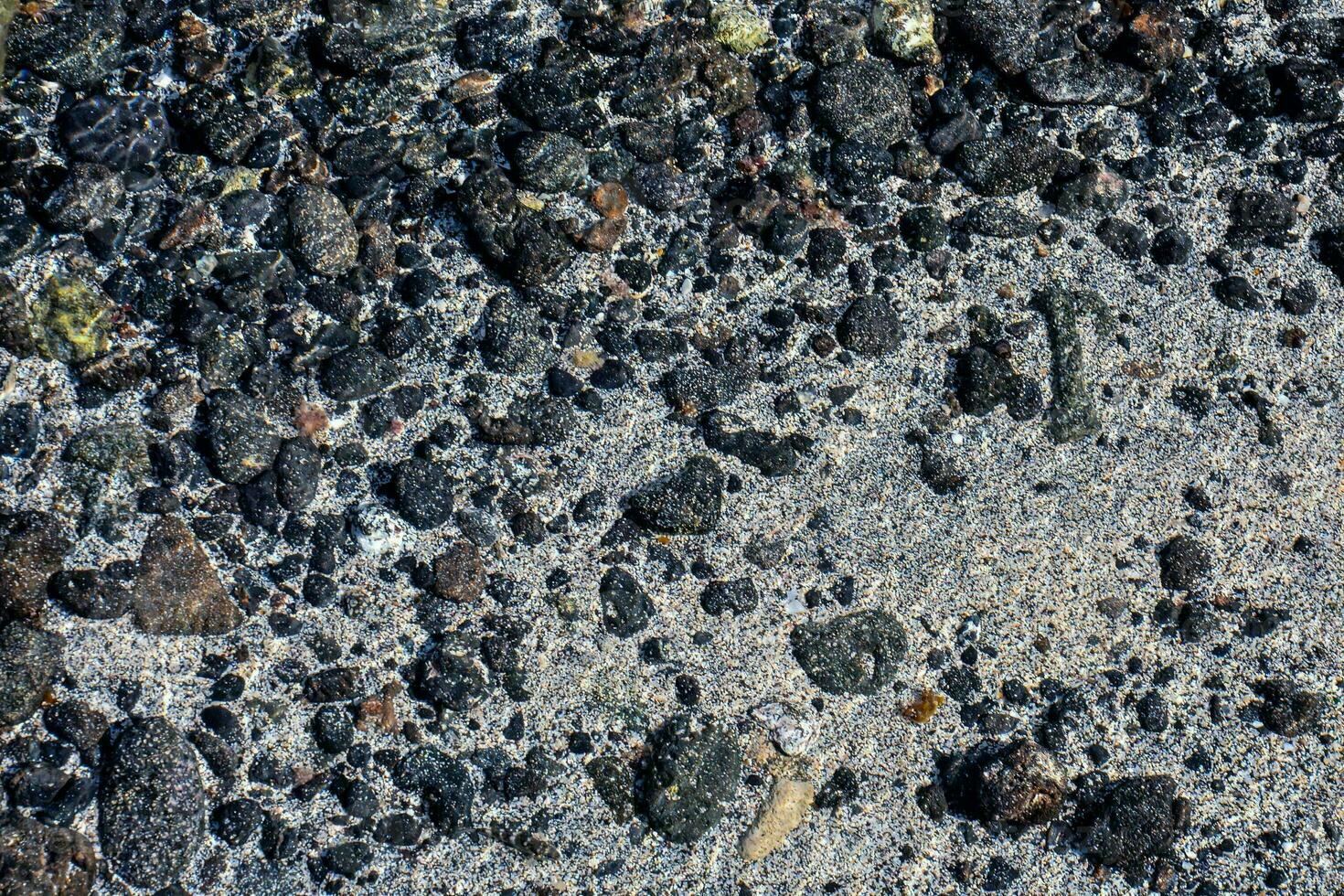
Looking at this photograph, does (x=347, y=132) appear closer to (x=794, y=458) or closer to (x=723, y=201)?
(x=723, y=201)

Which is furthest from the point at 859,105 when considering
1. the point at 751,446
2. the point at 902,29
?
the point at 751,446

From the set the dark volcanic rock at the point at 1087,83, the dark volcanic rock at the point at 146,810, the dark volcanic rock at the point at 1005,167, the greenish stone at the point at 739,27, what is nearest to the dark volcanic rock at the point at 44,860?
the dark volcanic rock at the point at 146,810

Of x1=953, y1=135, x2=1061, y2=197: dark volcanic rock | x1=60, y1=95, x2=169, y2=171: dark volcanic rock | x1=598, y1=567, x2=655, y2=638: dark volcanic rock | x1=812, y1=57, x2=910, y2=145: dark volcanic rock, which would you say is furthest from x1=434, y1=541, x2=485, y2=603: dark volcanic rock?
x1=953, y1=135, x2=1061, y2=197: dark volcanic rock

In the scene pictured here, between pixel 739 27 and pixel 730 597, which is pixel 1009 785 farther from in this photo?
pixel 739 27

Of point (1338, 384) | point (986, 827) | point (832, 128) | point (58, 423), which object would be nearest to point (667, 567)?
point (986, 827)

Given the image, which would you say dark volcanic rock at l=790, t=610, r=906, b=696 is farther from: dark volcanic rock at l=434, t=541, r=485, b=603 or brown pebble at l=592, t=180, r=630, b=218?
brown pebble at l=592, t=180, r=630, b=218

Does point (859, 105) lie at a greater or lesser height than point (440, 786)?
greater

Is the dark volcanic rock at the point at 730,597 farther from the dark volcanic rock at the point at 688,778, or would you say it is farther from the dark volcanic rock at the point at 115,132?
the dark volcanic rock at the point at 115,132
